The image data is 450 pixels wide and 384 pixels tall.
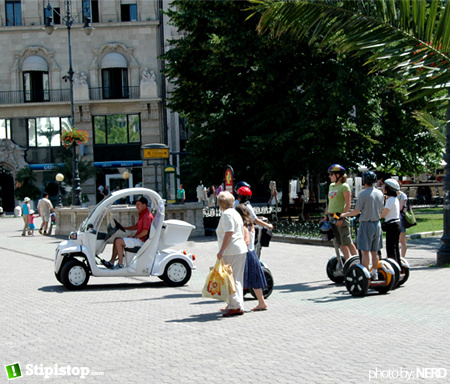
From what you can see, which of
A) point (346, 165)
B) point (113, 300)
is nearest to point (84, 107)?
point (346, 165)

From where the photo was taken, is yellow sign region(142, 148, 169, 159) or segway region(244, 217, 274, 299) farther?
yellow sign region(142, 148, 169, 159)

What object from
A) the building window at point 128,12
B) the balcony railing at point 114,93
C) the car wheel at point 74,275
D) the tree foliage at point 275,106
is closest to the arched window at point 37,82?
the balcony railing at point 114,93

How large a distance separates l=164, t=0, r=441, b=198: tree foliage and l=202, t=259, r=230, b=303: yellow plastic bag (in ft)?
49.5

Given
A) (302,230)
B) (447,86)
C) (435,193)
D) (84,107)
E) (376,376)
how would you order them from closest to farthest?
(376,376) → (447,86) → (302,230) → (435,193) → (84,107)

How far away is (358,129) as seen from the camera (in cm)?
2505

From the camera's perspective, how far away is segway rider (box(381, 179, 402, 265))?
11.3m

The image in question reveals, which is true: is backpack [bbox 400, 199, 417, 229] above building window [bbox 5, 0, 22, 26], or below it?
below

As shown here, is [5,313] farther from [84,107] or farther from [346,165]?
[84,107]

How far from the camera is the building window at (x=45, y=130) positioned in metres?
48.2

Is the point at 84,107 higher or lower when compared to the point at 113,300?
higher

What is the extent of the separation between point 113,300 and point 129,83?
129 ft

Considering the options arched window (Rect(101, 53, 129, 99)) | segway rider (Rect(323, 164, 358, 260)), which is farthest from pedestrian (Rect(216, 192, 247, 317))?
arched window (Rect(101, 53, 129, 99))

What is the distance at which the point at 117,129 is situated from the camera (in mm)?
48594

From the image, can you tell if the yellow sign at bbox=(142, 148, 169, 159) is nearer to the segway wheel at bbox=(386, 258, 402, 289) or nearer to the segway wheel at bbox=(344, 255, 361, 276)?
the segway wheel at bbox=(344, 255, 361, 276)
